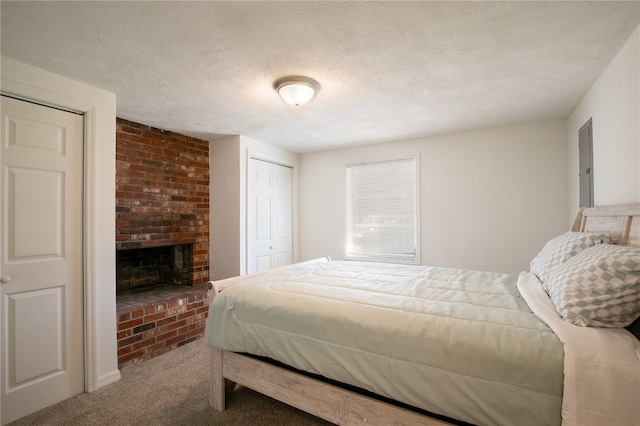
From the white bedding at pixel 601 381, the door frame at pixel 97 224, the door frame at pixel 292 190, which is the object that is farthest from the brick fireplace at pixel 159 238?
the white bedding at pixel 601 381

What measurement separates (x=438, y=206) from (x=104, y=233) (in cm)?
345

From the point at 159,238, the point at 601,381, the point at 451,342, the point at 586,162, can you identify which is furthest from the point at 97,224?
the point at 586,162

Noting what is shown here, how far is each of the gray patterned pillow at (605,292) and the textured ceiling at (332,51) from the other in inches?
47.9

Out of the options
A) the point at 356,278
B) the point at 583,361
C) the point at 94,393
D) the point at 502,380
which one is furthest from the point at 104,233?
the point at 583,361

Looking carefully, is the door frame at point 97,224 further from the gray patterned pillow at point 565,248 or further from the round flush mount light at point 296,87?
the gray patterned pillow at point 565,248

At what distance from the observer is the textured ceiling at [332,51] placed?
1459 mm

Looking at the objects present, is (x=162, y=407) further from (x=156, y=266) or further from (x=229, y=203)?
(x=229, y=203)

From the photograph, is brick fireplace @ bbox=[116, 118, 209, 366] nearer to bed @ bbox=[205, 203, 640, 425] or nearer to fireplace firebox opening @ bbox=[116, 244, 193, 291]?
fireplace firebox opening @ bbox=[116, 244, 193, 291]

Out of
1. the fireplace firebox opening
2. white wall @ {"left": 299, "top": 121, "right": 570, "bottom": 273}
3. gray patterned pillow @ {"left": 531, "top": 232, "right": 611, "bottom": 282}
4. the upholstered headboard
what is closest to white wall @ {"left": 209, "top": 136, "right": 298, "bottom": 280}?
the fireplace firebox opening

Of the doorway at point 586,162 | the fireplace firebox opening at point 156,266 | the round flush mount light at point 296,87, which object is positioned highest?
the round flush mount light at point 296,87

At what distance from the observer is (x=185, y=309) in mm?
3031

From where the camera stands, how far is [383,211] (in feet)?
13.4

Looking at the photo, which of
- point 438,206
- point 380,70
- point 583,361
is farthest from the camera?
point 438,206

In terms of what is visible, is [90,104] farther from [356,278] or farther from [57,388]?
[356,278]
